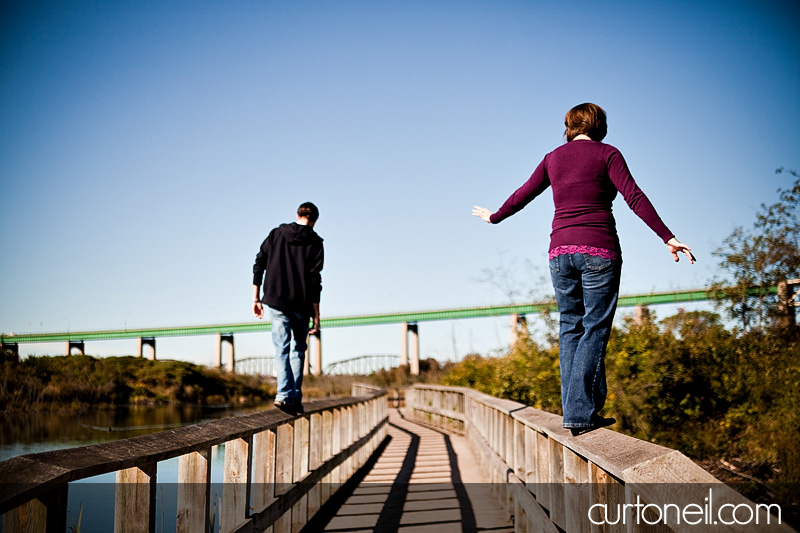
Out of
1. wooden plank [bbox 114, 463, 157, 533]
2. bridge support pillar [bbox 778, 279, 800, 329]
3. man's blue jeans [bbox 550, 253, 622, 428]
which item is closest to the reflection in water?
wooden plank [bbox 114, 463, 157, 533]

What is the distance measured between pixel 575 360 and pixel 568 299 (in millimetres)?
328

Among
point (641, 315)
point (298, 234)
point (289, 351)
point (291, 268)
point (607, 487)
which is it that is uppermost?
point (298, 234)

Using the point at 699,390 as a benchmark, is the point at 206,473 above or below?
above

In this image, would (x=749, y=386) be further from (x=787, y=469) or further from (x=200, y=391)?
(x=200, y=391)

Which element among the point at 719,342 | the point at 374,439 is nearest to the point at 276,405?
the point at 374,439

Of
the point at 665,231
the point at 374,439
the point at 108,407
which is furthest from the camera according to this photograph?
the point at 374,439

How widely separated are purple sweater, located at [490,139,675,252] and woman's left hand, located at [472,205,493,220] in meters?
0.54

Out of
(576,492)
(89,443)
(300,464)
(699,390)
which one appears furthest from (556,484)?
(699,390)

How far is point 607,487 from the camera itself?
301cm

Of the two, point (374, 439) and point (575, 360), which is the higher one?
point (575, 360)

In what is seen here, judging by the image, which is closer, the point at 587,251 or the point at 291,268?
the point at 587,251

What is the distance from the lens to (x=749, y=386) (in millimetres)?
11352

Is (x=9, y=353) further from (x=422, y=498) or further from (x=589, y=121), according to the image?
(x=589, y=121)

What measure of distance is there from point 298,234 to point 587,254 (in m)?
3.05
